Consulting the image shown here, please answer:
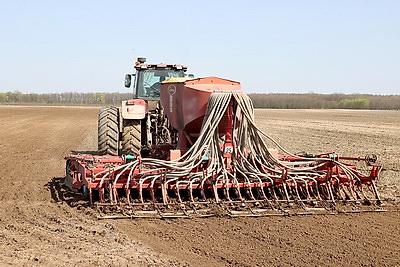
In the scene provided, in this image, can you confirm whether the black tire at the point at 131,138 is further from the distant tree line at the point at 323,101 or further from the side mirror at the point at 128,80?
the distant tree line at the point at 323,101

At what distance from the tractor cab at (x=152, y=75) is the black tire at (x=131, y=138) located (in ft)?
4.19

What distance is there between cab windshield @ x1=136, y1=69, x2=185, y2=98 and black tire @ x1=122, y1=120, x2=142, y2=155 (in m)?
1.29

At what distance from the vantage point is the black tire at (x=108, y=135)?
9.83m

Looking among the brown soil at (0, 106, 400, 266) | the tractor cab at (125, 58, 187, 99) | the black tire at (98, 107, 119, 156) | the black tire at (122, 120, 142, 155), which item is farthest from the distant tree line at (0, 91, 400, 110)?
the brown soil at (0, 106, 400, 266)

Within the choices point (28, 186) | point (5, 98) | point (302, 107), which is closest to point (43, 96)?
point (5, 98)

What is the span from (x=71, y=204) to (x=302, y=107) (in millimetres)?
66209

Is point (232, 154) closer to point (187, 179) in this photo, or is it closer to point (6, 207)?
point (187, 179)

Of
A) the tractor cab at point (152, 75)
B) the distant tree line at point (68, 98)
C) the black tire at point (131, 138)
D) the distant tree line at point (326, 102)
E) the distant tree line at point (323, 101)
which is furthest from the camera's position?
the distant tree line at point (68, 98)

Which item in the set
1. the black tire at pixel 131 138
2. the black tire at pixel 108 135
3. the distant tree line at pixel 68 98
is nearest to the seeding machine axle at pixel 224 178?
the black tire at pixel 131 138

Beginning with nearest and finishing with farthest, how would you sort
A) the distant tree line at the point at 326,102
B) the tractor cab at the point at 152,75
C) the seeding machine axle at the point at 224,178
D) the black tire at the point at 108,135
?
1. the seeding machine axle at the point at 224,178
2. the black tire at the point at 108,135
3. the tractor cab at the point at 152,75
4. the distant tree line at the point at 326,102

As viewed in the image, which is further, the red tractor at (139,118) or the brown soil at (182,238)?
the red tractor at (139,118)

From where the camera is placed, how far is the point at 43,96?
97250 millimetres

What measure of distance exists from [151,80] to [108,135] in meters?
1.57

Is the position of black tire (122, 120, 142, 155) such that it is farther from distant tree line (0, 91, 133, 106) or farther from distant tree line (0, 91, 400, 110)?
distant tree line (0, 91, 133, 106)
